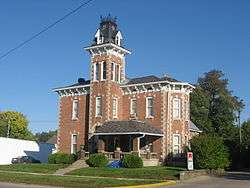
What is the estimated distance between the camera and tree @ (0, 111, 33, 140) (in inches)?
3740

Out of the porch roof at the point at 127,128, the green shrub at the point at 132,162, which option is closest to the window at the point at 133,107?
the porch roof at the point at 127,128

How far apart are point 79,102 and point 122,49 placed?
7.91m

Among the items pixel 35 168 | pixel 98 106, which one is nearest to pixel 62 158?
pixel 35 168

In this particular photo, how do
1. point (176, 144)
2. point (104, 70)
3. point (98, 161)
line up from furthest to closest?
point (104, 70)
point (176, 144)
point (98, 161)

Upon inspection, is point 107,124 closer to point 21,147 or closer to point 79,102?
point 79,102

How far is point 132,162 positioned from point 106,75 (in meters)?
12.0

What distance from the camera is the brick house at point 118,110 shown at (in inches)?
1682

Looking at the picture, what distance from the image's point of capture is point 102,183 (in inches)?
994

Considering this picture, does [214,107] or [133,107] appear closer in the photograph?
[133,107]

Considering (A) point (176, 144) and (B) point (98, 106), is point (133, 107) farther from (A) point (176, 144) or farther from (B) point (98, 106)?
(A) point (176, 144)

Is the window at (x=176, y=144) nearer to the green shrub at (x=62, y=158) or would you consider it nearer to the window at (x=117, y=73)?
the window at (x=117, y=73)

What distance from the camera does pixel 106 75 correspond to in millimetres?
45750

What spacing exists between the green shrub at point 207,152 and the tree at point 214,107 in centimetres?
3552

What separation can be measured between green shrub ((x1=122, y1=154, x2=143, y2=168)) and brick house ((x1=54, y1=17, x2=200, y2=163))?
8.24 feet
